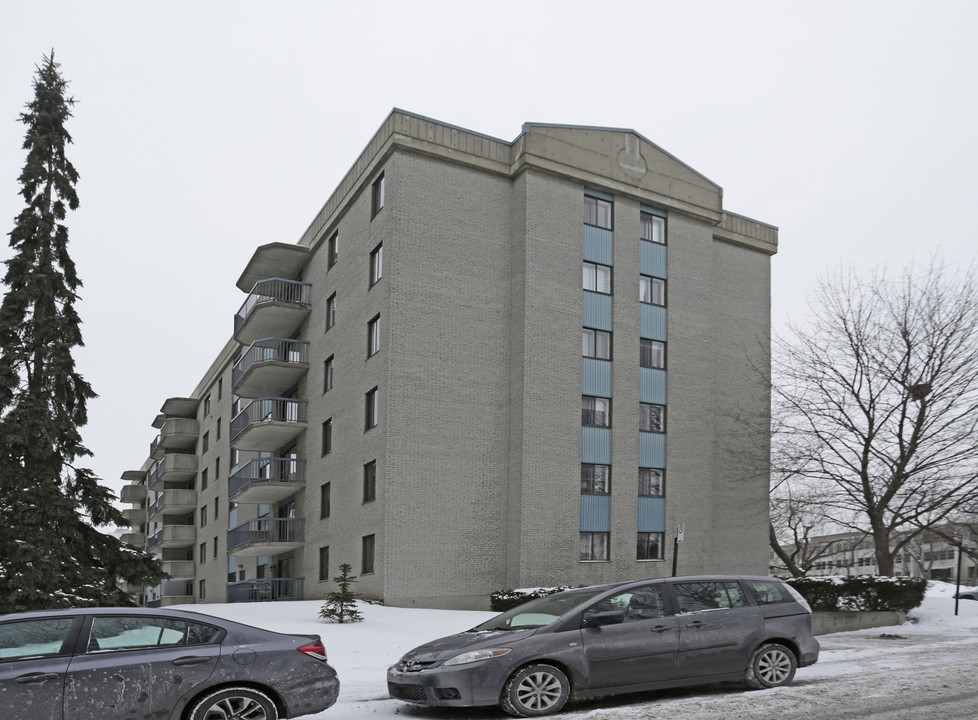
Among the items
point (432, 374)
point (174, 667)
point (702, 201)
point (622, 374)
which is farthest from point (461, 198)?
point (174, 667)

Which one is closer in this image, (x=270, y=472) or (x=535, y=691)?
(x=535, y=691)

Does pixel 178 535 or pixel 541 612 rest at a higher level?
pixel 541 612

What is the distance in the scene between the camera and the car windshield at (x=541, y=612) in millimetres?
10547

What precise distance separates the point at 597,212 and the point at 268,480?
14.7 metres

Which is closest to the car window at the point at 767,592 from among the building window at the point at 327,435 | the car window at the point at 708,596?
the car window at the point at 708,596

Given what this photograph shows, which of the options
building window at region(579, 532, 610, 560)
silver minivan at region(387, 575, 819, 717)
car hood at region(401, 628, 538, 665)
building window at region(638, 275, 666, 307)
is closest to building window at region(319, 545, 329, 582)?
building window at region(579, 532, 610, 560)

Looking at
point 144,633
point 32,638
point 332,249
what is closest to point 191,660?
point 144,633

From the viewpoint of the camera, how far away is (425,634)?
64.2 ft

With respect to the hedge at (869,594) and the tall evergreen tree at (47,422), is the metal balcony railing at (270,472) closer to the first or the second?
the tall evergreen tree at (47,422)

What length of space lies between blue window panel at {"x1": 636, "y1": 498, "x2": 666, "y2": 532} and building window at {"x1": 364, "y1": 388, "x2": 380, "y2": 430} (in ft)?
28.4

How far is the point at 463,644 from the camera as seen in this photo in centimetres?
1022

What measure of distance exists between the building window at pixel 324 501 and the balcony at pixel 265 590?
8.72ft

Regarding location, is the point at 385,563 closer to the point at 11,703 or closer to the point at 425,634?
the point at 425,634

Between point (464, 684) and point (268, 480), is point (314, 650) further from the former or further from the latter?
point (268, 480)
